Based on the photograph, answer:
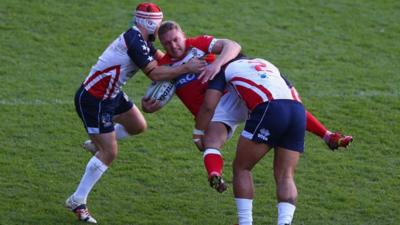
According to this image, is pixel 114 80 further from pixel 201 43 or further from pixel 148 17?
pixel 201 43

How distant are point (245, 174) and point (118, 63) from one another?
1.73 m

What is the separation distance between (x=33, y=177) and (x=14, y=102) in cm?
266

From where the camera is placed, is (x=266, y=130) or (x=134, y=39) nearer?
(x=266, y=130)

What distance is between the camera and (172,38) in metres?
8.84

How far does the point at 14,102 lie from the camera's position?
12859 millimetres

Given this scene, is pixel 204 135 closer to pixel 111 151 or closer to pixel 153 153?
pixel 111 151

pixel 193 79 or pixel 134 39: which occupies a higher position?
pixel 134 39

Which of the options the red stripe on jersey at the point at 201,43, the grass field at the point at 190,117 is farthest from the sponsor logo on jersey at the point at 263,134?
the grass field at the point at 190,117

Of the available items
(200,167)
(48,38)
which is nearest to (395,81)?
(200,167)

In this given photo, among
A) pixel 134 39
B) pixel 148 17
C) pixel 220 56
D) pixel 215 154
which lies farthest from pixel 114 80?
pixel 215 154

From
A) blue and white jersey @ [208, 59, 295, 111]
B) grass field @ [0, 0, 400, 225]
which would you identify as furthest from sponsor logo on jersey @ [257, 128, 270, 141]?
grass field @ [0, 0, 400, 225]

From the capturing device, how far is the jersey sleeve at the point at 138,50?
29.8 feet

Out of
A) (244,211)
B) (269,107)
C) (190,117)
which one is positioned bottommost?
(190,117)

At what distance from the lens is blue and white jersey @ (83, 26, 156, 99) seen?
9117 millimetres
